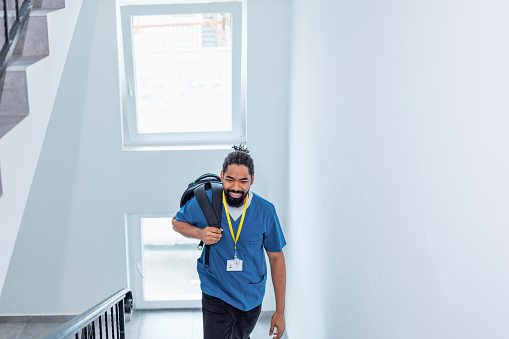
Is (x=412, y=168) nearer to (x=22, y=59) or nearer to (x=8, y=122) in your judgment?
(x=8, y=122)

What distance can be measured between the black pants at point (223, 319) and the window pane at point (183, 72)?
213 centimetres

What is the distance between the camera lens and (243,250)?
2.96 m

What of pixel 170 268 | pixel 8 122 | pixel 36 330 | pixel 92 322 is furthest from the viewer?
pixel 170 268

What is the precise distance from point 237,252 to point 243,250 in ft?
0.12

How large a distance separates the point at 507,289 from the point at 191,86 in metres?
4.00

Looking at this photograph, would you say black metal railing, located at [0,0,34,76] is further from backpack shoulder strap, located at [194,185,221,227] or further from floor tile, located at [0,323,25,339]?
floor tile, located at [0,323,25,339]

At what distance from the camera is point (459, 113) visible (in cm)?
122

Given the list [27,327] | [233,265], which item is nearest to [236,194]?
[233,265]

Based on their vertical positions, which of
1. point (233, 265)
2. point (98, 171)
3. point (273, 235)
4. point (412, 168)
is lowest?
point (233, 265)

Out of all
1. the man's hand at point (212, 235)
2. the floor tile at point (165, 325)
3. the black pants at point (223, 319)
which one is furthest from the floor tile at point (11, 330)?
the man's hand at point (212, 235)

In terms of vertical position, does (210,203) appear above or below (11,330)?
above

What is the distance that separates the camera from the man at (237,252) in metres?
2.87

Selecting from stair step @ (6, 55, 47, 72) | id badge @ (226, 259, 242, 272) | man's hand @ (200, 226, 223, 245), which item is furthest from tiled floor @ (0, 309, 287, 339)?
stair step @ (6, 55, 47, 72)

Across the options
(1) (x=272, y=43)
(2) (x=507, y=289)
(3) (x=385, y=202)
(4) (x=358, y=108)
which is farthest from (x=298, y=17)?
(2) (x=507, y=289)
